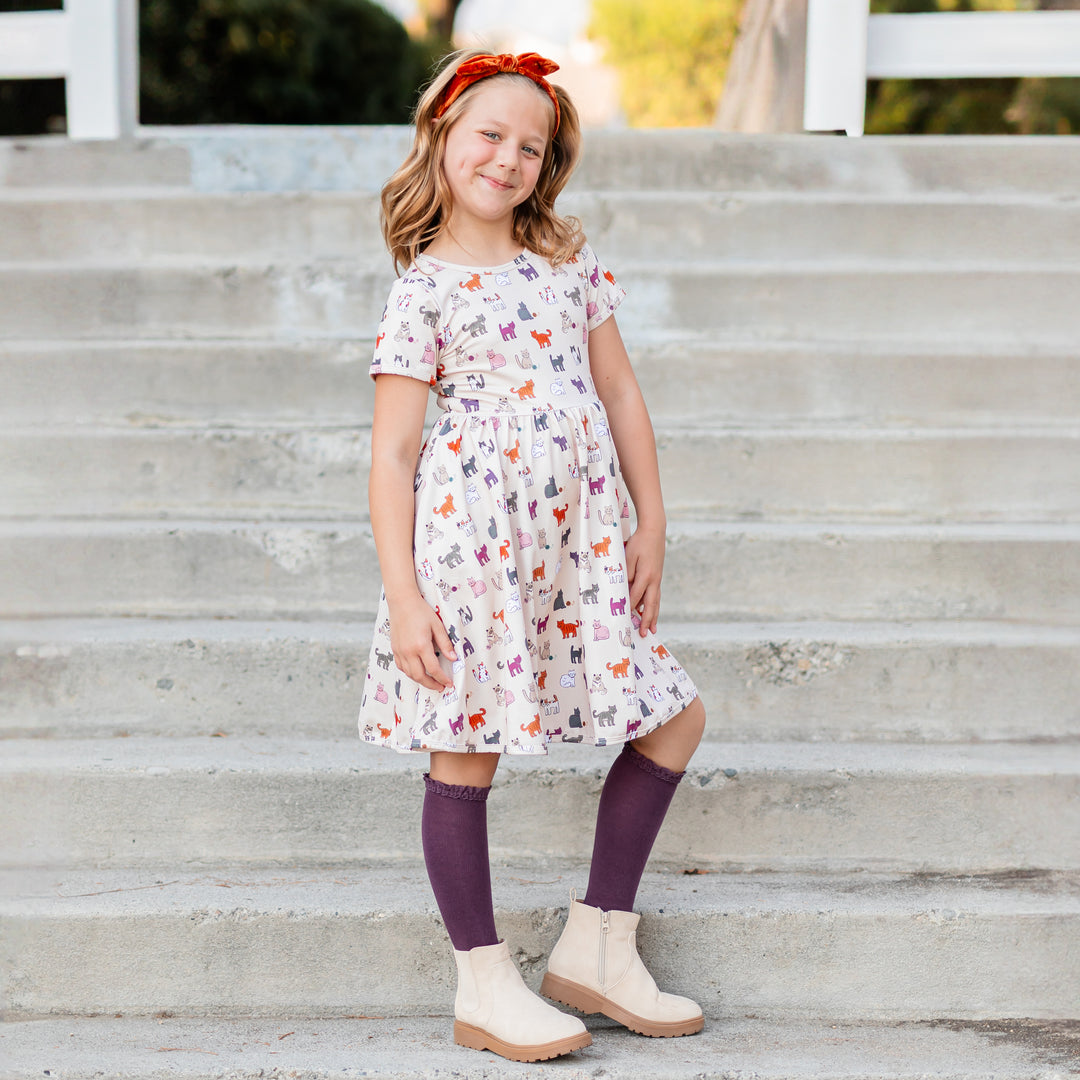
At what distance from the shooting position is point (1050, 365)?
9.31 ft

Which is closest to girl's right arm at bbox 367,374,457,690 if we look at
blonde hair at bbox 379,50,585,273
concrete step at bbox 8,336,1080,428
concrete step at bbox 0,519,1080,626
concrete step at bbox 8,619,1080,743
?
blonde hair at bbox 379,50,585,273

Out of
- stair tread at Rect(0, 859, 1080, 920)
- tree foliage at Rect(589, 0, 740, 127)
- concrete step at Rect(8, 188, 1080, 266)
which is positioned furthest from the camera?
tree foliage at Rect(589, 0, 740, 127)

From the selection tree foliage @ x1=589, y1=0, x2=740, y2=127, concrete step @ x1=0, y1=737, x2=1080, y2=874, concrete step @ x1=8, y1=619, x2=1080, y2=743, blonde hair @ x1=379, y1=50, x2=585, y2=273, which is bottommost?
concrete step @ x1=0, y1=737, x2=1080, y2=874

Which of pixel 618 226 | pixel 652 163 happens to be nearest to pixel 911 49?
pixel 652 163

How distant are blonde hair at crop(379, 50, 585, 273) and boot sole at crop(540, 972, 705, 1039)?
43.4 inches

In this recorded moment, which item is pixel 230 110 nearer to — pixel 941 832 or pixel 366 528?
pixel 366 528

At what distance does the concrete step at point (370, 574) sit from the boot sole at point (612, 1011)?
3.01 ft

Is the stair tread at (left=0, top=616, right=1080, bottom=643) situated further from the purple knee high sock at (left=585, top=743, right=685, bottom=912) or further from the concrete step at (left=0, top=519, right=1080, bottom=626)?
the purple knee high sock at (left=585, top=743, right=685, bottom=912)

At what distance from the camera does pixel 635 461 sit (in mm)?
1764

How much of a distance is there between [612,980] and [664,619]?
35.6 inches

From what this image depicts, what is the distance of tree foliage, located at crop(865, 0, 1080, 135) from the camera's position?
7838 millimetres

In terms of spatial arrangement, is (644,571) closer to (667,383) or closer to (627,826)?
(627,826)

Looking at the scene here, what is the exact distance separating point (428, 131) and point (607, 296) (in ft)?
1.19

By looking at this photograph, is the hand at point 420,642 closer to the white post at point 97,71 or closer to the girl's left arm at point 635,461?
the girl's left arm at point 635,461
